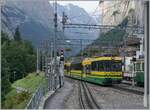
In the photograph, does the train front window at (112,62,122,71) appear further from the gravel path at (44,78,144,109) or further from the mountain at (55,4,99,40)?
the gravel path at (44,78,144,109)

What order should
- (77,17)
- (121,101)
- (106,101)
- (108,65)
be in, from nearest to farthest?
(121,101), (106,101), (108,65), (77,17)

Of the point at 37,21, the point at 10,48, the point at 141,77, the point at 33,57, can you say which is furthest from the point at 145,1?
the point at 37,21

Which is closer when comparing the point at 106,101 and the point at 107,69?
the point at 106,101

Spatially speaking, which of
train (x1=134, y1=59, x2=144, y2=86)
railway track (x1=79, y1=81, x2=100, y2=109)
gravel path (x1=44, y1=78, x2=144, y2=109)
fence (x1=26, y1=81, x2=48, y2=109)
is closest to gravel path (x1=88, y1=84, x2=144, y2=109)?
gravel path (x1=44, y1=78, x2=144, y2=109)

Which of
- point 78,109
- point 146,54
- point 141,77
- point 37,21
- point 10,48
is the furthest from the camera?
point 37,21

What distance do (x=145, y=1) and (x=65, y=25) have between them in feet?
92.3

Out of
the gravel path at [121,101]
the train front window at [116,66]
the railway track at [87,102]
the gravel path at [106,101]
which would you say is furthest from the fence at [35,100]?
the train front window at [116,66]

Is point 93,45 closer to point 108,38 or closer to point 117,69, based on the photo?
point 108,38

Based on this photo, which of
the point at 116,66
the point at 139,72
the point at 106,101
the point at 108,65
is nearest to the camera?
the point at 106,101

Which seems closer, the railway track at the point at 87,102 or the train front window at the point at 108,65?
the railway track at the point at 87,102

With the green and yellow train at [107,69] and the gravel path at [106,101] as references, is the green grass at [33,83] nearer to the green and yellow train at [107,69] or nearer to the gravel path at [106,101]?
the green and yellow train at [107,69]

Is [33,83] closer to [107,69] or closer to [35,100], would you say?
[107,69]

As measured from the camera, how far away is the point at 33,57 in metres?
106

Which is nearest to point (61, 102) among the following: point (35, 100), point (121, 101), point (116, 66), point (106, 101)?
point (106, 101)
